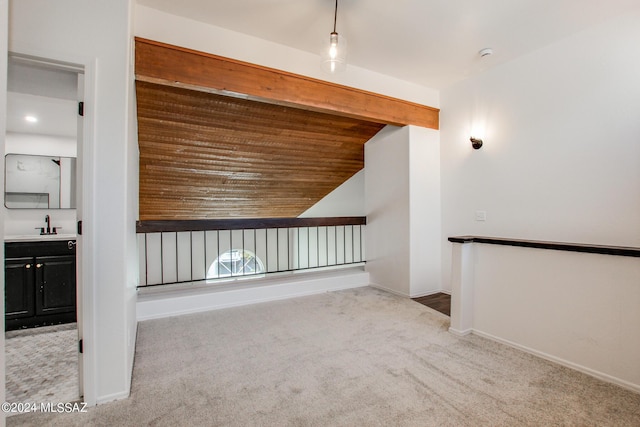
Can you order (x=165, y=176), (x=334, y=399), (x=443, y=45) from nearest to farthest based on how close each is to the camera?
1. (x=334, y=399)
2. (x=443, y=45)
3. (x=165, y=176)

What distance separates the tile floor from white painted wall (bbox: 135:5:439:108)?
2.81 metres

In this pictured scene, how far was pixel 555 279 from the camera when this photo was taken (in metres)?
2.33

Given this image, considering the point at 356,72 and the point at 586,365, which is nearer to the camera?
the point at 586,365

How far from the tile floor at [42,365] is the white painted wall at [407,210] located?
3.56 meters

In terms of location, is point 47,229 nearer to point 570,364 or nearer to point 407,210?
point 407,210

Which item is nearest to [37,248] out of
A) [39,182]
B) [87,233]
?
[39,182]

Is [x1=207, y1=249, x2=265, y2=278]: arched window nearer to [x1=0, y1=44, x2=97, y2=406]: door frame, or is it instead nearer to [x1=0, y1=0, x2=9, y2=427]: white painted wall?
[x1=0, y1=44, x2=97, y2=406]: door frame

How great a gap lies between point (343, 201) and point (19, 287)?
16.3 ft

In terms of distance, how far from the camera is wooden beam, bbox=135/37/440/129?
8.62ft

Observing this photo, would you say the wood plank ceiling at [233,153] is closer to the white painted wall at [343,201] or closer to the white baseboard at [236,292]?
the white painted wall at [343,201]

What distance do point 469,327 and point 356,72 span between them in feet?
10.2

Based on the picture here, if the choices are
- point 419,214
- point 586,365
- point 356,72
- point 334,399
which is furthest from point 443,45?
point 334,399

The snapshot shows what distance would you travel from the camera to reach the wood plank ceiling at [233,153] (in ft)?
10.6

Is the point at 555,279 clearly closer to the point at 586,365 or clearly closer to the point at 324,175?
the point at 586,365
